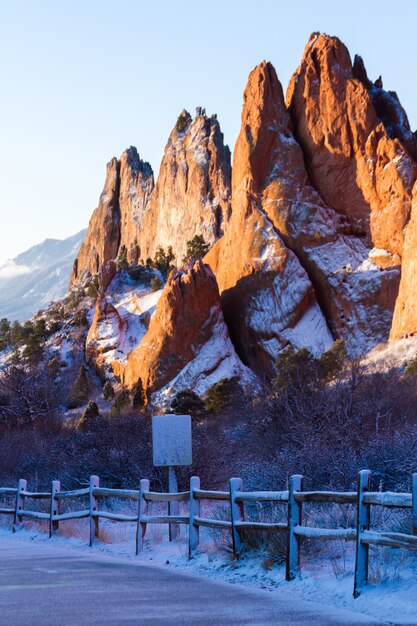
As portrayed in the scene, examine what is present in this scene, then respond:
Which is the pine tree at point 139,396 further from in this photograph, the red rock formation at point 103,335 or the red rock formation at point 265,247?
the red rock formation at point 103,335

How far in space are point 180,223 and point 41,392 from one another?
5209 cm

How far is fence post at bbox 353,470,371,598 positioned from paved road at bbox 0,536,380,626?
0.58 metres

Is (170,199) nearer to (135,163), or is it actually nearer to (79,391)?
(135,163)

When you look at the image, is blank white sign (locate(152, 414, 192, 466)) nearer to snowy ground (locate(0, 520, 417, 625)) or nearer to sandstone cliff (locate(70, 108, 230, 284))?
snowy ground (locate(0, 520, 417, 625))

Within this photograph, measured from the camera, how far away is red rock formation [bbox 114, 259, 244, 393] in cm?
7162

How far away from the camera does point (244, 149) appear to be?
3172 inches

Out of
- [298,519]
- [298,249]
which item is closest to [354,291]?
[298,249]

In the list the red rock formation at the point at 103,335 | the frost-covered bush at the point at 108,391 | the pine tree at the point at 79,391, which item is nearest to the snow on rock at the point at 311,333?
the frost-covered bush at the point at 108,391

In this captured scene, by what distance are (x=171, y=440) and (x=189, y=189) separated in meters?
96.7

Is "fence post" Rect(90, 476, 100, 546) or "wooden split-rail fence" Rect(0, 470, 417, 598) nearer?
"wooden split-rail fence" Rect(0, 470, 417, 598)

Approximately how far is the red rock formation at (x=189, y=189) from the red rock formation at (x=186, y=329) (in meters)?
30.9

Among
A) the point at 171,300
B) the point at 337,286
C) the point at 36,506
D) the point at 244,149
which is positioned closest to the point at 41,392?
the point at 171,300

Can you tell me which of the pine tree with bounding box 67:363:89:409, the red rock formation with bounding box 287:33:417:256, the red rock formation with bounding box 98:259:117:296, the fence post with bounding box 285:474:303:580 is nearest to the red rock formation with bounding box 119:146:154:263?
the red rock formation with bounding box 98:259:117:296

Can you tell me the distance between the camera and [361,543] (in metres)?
9.56
